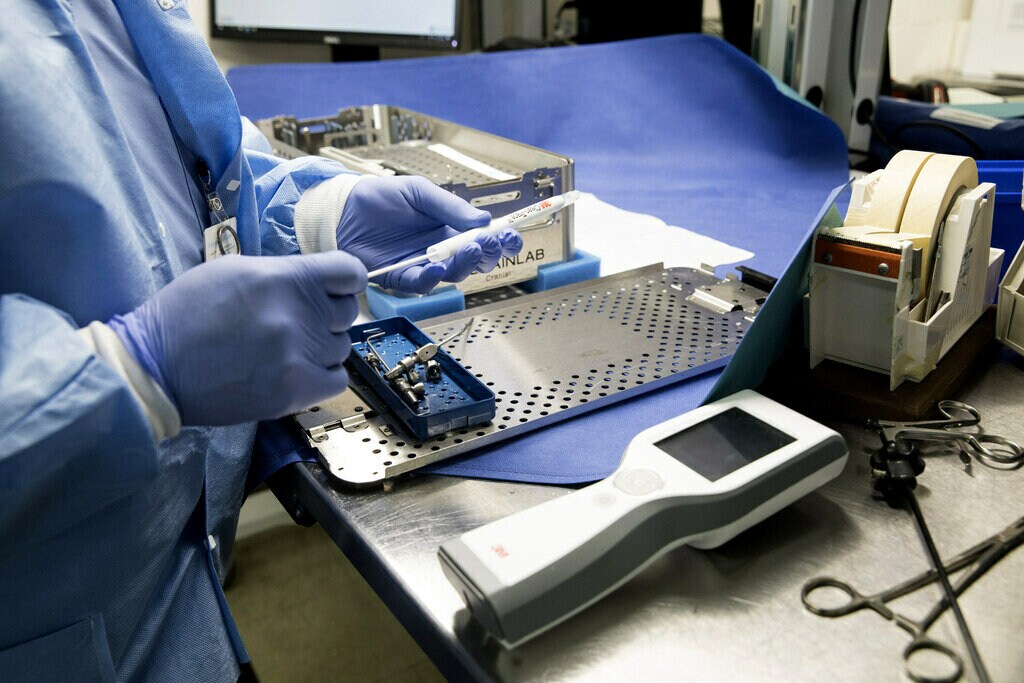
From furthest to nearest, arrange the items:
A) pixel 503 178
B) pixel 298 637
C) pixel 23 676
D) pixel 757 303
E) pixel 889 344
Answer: pixel 298 637 < pixel 503 178 < pixel 757 303 < pixel 889 344 < pixel 23 676

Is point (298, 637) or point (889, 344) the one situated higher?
point (889, 344)

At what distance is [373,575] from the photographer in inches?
25.9

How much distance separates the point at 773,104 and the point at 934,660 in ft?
5.38

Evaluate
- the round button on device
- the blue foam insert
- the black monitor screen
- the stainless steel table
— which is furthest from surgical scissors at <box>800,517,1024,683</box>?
the black monitor screen

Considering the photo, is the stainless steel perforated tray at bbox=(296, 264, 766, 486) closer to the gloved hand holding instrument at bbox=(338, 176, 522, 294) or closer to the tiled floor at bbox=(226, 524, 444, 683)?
the gloved hand holding instrument at bbox=(338, 176, 522, 294)

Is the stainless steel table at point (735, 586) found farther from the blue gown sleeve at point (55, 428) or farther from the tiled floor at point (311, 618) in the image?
the tiled floor at point (311, 618)

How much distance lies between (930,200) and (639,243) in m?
0.67

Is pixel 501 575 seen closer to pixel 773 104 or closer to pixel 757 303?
pixel 757 303

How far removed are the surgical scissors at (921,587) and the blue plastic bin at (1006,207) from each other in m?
0.45

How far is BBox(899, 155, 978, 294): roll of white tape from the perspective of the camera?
0.75 m

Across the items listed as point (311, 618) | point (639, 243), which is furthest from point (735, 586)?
point (311, 618)

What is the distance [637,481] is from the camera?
59 cm

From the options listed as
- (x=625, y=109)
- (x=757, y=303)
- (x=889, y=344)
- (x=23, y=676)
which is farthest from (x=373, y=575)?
(x=625, y=109)

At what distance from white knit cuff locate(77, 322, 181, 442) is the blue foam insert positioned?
1.22 m
